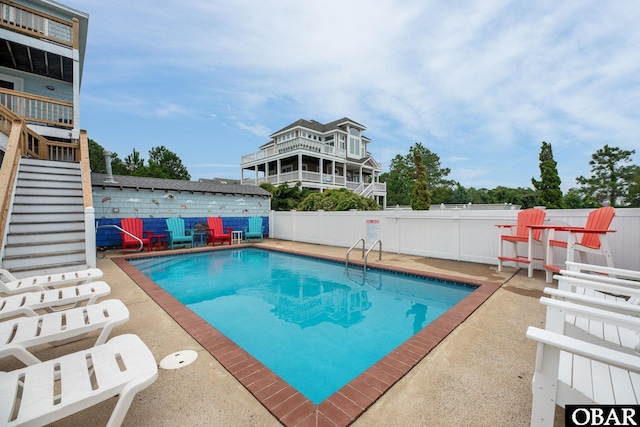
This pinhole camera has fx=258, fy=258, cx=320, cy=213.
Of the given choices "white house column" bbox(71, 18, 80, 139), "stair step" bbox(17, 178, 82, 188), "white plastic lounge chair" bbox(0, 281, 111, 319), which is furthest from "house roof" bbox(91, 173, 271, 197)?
"white plastic lounge chair" bbox(0, 281, 111, 319)

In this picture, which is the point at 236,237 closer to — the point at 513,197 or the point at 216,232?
the point at 216,232

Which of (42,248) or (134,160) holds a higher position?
(134,160)

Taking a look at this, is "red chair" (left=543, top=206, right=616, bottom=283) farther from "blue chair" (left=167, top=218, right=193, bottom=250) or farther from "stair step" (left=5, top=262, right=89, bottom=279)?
"blue chair" (left=167, top=218, right=193, bottom=250)

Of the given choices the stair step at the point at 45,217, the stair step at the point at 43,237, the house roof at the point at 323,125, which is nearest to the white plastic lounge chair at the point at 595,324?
the stair step at the point at 43,237

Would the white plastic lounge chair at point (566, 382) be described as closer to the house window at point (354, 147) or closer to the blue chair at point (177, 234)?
the blue chair at point (177, 234)

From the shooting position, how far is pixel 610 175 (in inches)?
1136

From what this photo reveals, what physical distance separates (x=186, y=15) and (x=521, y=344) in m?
12.7

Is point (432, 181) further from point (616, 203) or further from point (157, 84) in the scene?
point (157, 84)

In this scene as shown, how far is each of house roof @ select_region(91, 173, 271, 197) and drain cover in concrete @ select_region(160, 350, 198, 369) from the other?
395 inches

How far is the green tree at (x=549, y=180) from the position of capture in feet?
50.6

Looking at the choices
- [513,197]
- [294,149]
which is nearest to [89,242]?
[294,149]

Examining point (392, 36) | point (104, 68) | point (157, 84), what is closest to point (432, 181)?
point (392, 36)

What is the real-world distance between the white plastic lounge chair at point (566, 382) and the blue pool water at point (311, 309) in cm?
186

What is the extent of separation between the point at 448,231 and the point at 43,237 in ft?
31.5
